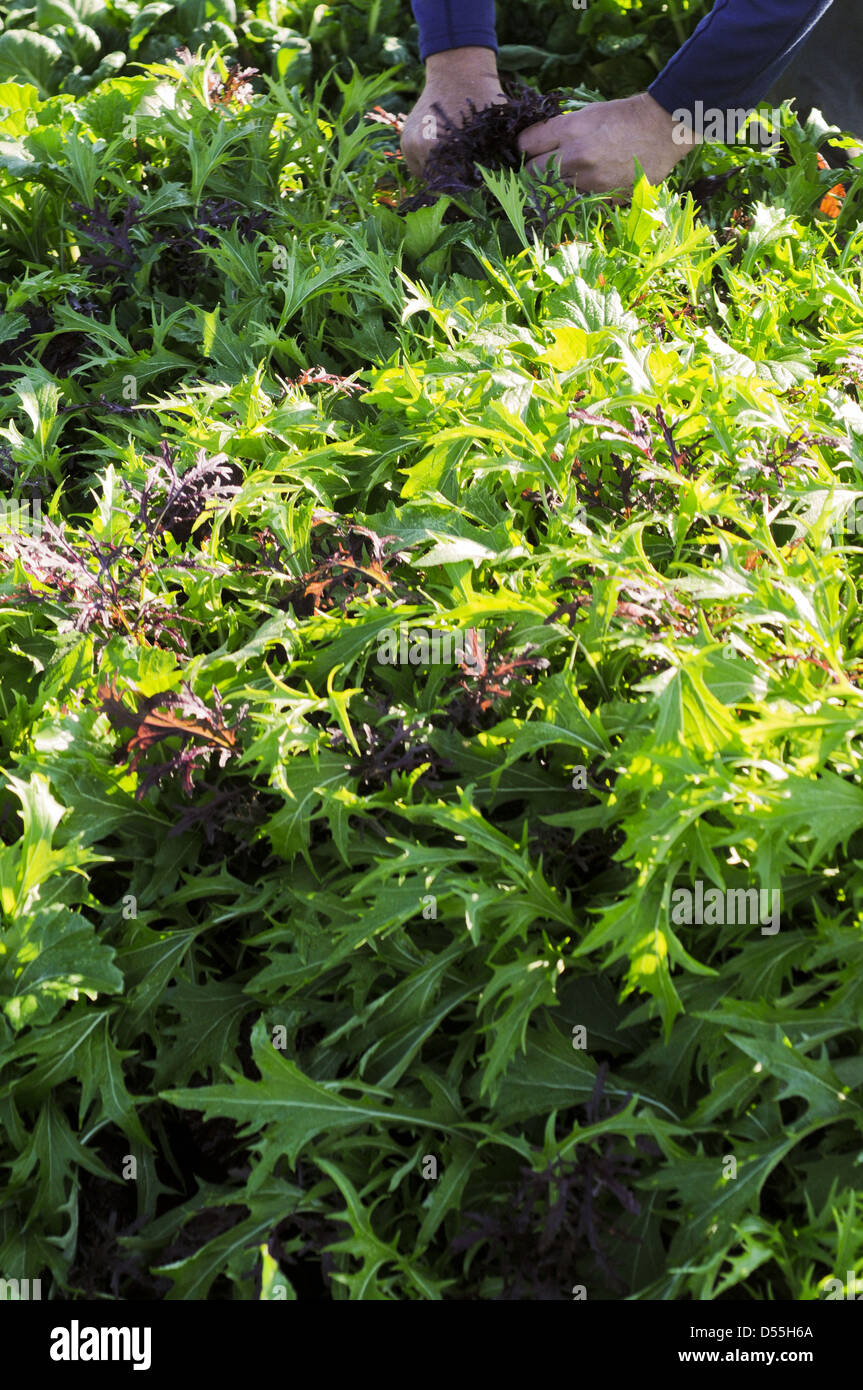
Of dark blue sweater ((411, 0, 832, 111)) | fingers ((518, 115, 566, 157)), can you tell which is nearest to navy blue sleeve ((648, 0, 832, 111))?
dark blue sweater ((411, 0, 832, 111))

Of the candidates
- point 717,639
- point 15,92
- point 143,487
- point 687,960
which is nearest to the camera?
point 687,960

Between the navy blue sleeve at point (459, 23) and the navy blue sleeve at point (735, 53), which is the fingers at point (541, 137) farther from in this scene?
the navy blue sleeve at point (459, 23)

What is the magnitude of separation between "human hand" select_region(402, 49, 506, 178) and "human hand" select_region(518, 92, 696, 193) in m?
0.27

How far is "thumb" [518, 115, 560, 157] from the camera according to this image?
2.78 metres

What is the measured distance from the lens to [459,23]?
303 centimetres

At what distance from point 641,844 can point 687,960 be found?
0.14m

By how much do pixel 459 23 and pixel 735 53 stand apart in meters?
0.81

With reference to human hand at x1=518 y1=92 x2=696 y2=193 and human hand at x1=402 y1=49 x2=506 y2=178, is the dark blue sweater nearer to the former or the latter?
human hand at x1=518 y1=92 x2=696 y2=193

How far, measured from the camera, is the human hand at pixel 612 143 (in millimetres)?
2695

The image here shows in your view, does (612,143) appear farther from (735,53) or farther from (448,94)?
(448,94)

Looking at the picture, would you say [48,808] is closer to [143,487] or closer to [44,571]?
[44,571]

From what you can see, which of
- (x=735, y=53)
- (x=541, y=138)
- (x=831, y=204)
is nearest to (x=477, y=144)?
(x=541, y=138)

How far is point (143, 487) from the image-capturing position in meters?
2.04

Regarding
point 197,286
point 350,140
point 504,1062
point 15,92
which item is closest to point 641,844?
point 504,1062
